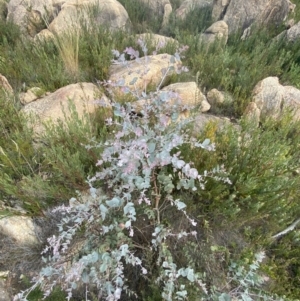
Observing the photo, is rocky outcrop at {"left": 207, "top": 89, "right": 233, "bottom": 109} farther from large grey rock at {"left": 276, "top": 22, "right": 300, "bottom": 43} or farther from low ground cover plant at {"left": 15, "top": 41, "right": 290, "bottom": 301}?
large grey rock at {"left": 276, "top": 22, "right": 300, "bottom": 43}

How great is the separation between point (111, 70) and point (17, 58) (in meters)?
1.04

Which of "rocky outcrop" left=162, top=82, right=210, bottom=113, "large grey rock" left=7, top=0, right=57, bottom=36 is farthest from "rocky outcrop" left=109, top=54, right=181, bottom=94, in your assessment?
"large grey rock" left=7, top=0, right=57, bottom=36

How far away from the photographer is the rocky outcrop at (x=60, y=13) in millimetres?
4203

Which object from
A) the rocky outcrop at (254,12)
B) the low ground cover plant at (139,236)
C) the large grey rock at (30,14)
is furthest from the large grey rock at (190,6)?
the low ground cover plant at (139,236)

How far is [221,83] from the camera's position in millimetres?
3174

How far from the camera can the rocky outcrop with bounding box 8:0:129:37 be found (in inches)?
165

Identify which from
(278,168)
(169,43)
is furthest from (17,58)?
(278,168)

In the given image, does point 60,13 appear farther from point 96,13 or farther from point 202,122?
point 202,122

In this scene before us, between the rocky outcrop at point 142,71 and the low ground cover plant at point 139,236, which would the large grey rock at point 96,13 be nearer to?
the rocky outcrop at point 142,71

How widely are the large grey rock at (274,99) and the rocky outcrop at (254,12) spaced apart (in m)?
1.77

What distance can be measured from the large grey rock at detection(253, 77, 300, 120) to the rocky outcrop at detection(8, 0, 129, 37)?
2.20 m

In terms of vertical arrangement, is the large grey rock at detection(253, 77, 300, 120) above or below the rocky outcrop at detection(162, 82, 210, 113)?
below

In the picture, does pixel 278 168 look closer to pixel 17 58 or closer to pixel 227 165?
pixel 227 165

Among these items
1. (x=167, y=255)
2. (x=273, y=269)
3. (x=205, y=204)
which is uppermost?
(x=167, y=255)
